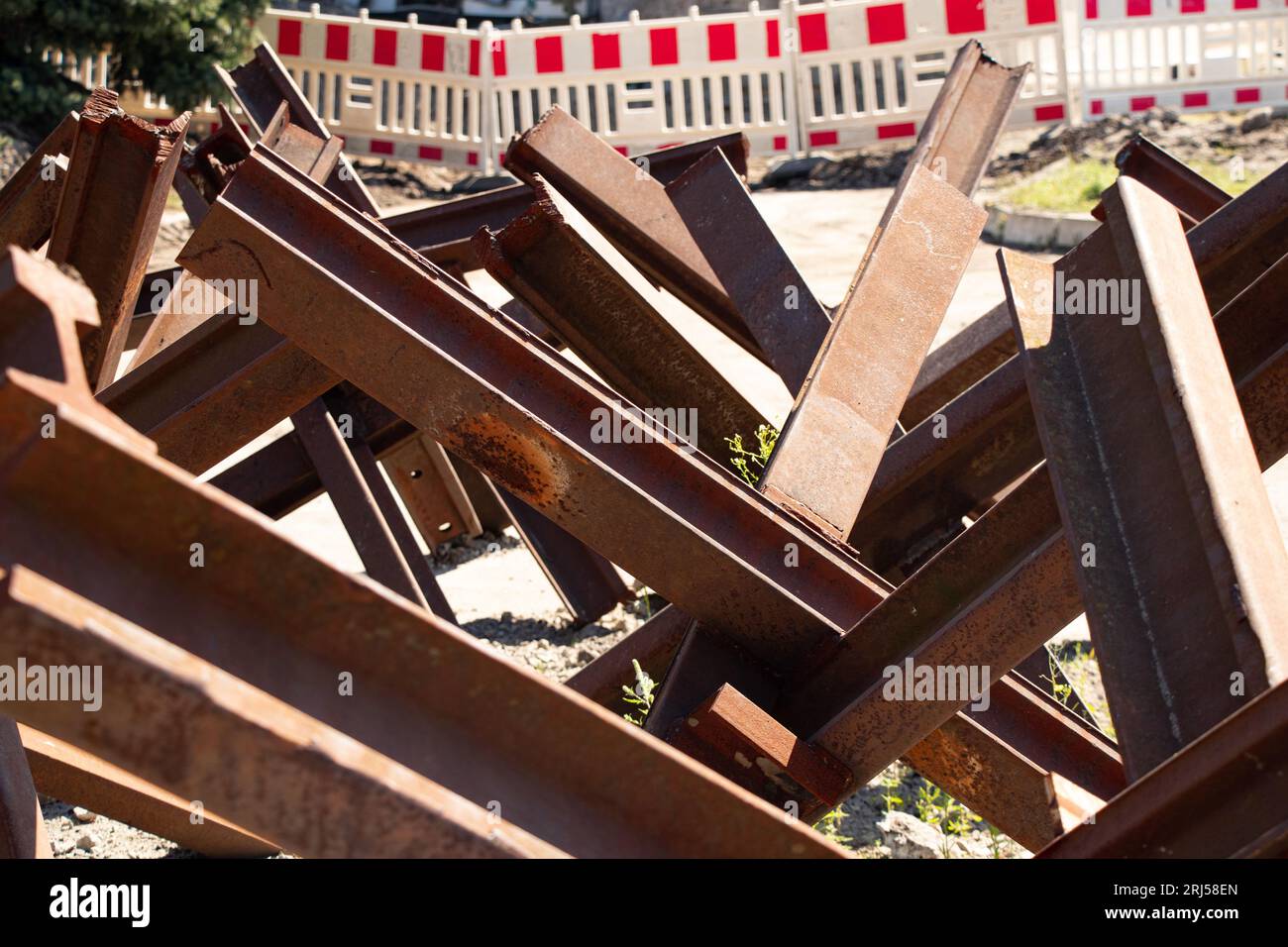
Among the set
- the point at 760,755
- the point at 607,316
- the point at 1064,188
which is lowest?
the point at 760,755

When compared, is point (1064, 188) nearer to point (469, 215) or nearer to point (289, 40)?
point (469, 215)

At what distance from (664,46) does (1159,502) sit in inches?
497

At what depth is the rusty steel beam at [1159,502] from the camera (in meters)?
1.81

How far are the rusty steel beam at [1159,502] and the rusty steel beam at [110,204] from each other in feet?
6.68

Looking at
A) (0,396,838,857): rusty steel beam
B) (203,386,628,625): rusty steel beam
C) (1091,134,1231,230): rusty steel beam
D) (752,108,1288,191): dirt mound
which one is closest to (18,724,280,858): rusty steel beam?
(203,386,628,625): rusty steel beam

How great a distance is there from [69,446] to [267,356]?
1.95 metres

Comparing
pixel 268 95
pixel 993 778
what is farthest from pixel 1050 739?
pixel 268 95

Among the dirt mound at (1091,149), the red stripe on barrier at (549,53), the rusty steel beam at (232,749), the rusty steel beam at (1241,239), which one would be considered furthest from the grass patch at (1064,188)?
the rusty steel beam at (232,749)

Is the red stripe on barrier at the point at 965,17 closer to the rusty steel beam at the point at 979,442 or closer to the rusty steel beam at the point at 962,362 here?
the rusty steel beam at the point at 962,362

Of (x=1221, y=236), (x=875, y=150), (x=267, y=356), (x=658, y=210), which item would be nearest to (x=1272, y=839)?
(x=1221, y=236)

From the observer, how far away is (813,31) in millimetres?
13641
